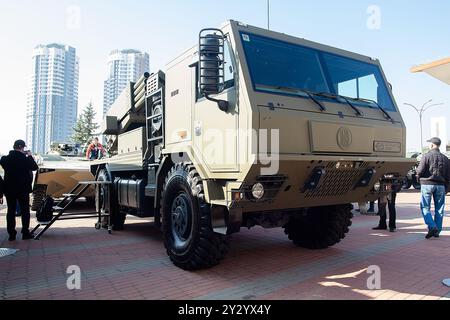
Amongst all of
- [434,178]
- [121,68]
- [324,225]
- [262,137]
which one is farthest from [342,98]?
[121,68]

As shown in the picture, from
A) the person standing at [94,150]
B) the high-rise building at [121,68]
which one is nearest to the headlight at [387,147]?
the person standing at [94,150]

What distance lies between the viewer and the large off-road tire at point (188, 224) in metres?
4.26

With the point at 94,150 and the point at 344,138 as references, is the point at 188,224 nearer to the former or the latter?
the point at 344,138

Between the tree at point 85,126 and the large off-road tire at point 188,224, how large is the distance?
41668 mm

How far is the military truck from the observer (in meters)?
3.84

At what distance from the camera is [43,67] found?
28.0 m

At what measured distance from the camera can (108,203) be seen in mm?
7344

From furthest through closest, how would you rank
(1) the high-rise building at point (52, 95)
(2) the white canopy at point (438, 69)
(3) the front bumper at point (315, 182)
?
1. (1) the high-rise building at point (52, 95)
2. (2) the white canopy at point (438, 69)
3. (3) the front bumper at point (315, 182)

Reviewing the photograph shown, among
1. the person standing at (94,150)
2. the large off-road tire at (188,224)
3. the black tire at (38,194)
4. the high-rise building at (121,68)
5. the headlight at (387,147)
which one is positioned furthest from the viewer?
the high-rise building at (121,68)

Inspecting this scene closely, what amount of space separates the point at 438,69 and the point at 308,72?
1385mm

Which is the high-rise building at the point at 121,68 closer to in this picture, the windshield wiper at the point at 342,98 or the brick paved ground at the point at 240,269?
the brick paved ground at the point at 240,269

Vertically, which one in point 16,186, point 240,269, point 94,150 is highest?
point 94,150

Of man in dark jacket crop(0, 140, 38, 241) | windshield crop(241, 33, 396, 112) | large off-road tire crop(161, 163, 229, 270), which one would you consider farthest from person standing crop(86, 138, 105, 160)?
windshield crop(241, 33, 396, 112)

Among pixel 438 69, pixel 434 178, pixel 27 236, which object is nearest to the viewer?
pixel 438 69
